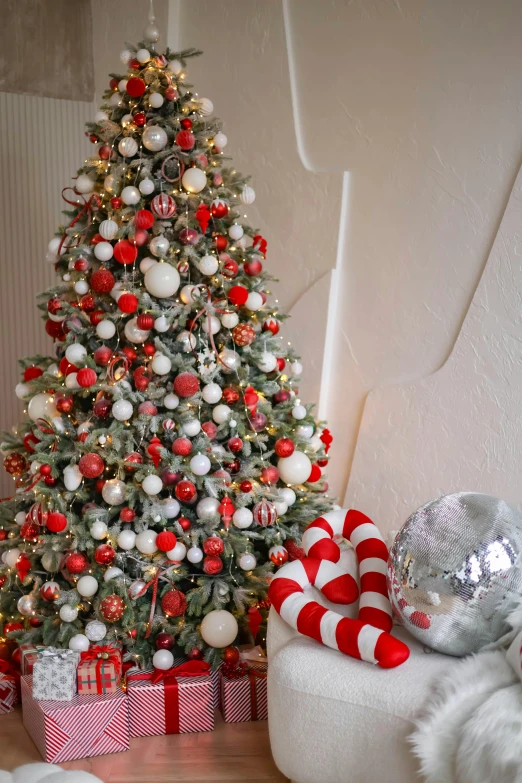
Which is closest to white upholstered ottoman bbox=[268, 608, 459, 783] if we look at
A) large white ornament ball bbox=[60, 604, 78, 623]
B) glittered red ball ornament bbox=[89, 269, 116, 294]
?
large white ornament ball bbox=[60, 604, 78, 623]

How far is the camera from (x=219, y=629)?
8.78 ft

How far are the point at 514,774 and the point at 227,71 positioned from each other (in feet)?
12.6

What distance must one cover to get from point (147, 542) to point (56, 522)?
327 millimetres

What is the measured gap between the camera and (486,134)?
126 inches

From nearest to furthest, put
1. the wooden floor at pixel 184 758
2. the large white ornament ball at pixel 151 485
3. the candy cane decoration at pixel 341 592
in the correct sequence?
the candy cane decoration at pixel 341 592
the wooden floor at pixel 184 758
the large white ornament ball at pixel 151 485

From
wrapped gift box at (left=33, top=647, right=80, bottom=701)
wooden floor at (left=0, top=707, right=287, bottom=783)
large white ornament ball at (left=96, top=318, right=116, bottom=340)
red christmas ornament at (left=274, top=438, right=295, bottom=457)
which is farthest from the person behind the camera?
red christmas ornament at (left=274, top=438, right=295, bottom=457)

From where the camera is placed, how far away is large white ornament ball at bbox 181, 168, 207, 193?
9.18 ft

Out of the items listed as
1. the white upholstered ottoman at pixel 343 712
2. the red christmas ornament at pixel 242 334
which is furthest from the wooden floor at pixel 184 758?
the red christmas ornament at pixel 242 334

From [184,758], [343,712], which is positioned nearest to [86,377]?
[184,758]

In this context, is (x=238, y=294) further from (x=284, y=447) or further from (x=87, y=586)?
(x=87, y=586)

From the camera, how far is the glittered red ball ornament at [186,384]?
271 centimetres

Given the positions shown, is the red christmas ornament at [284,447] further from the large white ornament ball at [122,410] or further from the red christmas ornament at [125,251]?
the red christmas ornament at [125,251]

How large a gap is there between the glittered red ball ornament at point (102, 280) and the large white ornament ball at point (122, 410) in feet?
1.40

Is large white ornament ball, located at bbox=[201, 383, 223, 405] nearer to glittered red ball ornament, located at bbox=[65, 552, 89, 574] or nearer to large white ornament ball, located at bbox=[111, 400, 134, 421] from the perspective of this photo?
large white ornament ball, located at bbox=[111, 400, 134, 421]
